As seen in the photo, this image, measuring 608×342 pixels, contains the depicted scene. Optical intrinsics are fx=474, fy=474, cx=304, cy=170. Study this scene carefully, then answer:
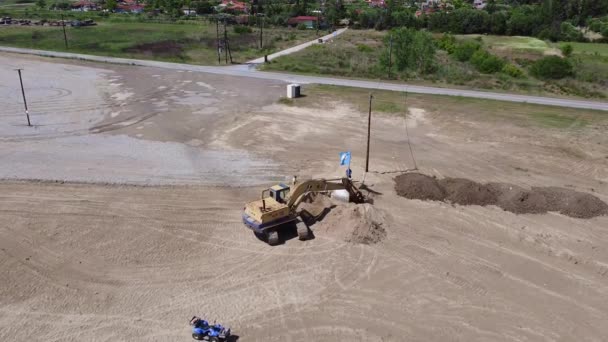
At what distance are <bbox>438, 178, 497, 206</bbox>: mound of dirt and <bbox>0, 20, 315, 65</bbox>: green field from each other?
123ft

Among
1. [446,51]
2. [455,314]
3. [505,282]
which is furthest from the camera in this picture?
[446,51]

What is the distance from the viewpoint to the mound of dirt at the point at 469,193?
19328mm

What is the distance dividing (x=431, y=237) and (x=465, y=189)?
4006 mm

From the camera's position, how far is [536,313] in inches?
516

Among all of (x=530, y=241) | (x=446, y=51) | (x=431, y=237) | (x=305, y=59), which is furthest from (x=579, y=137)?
(x=446, y=51)

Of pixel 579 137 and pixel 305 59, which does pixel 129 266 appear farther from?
pixel 305 59

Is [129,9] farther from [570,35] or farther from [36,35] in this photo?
[570,35]

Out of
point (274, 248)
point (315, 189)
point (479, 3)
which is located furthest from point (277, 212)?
point (479, 3)

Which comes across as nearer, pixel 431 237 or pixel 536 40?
pixel 431 237

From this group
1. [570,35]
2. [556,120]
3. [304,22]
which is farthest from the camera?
[304,22]

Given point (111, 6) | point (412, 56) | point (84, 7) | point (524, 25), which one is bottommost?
point (412, 56)

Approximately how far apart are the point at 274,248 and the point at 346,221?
9.62 feet

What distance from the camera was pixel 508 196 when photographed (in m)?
19.5

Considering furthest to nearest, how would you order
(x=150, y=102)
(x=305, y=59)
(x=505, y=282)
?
(x=305, y=59)
(x=150, y=102)
(x=505, y=282)
